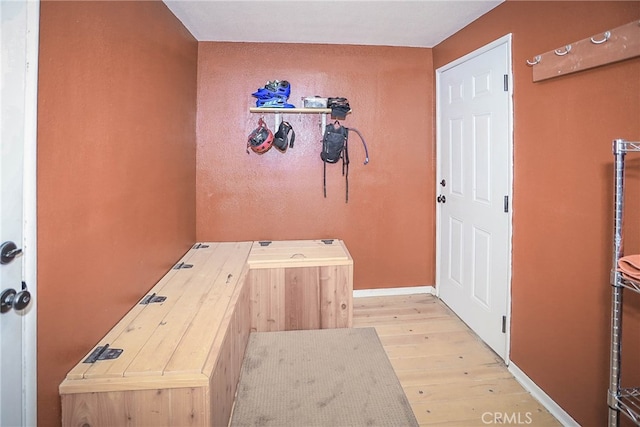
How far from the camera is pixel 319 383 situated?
1.96 m

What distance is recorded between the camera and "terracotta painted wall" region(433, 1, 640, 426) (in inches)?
59.4

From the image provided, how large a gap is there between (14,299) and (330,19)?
8.08 ft

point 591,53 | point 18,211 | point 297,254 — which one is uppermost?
point 591,53

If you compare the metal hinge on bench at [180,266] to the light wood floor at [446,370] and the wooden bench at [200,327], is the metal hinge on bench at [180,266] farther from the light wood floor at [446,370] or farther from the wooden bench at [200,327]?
the light wood floor at [446,370]

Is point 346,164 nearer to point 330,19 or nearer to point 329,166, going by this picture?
point 329,166

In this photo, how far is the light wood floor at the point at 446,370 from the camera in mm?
1850

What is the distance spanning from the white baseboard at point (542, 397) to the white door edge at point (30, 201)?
7.43ft

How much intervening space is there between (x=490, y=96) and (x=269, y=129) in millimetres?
1733

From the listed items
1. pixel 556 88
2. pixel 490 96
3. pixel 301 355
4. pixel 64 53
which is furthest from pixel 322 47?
pixel 301 355

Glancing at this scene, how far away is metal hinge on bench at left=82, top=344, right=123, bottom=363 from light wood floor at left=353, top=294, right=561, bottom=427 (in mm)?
1446

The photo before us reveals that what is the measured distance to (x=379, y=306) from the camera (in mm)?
3178

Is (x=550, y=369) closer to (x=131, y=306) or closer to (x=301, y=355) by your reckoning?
(x=301, y=355)

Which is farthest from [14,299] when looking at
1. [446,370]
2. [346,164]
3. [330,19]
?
[346,164]

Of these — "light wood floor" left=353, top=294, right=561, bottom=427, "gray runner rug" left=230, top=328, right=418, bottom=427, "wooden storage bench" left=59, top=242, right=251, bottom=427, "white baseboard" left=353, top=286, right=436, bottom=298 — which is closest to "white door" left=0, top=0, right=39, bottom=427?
"wooden storage bench" left=59, top=242, right=251, bottom=427
